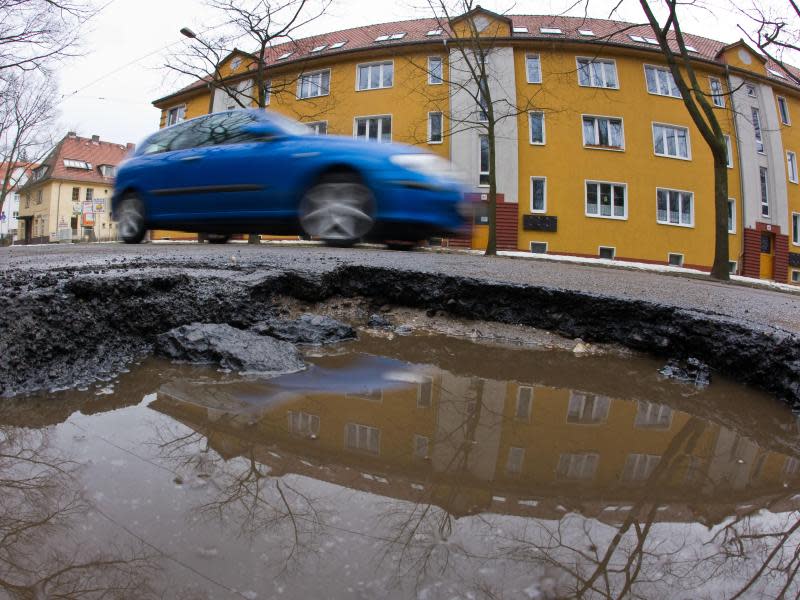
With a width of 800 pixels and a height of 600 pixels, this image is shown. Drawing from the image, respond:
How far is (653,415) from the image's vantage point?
2.23 meters

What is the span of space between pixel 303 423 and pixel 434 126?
823 inches

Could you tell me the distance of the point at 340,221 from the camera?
591 cm

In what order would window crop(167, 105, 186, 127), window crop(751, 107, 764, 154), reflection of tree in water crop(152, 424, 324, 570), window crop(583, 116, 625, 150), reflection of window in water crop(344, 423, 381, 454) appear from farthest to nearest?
window crop(167, 105, 186, 127) → window crop(751, 107, 764, 154) → window crop(583, 116, 625, 150) → reflection of window in water crop(344, 423, 381, 454) → reflection of tree in water crop(152, 424, 324, 570)

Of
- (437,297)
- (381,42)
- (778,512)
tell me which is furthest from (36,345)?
(381,42)

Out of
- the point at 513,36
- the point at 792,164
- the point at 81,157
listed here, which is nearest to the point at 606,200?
the point at 513,36

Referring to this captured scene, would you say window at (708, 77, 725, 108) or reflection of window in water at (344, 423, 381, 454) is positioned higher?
window at (708, 77, 725, 108)

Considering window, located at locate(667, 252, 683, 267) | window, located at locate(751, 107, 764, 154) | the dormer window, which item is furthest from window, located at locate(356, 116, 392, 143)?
the dormer window

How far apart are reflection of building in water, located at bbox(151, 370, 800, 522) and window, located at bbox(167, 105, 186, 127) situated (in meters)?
30.1

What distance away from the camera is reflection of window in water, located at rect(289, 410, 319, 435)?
6.00ft

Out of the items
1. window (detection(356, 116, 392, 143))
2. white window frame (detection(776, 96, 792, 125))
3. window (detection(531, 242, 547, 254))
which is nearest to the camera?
window (detection(531, 242, 547, 254))

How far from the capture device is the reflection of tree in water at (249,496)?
3.91ft

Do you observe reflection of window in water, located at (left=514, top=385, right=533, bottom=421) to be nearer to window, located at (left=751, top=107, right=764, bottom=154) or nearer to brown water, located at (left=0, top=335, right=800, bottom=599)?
brown water, located at (left=0, top=335, right=800, bottom=599)

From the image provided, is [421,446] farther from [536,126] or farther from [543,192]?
[536,126]

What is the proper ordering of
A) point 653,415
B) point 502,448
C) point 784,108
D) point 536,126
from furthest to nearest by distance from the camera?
1. point 784,108
2. point 536,126
3. point 653,415
4. point 502,448
